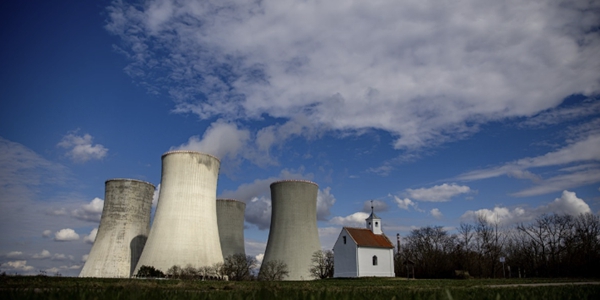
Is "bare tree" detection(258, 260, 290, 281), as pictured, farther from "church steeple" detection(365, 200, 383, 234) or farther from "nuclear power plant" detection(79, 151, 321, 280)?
"church steeple" detection(365, 200, 383, 234)

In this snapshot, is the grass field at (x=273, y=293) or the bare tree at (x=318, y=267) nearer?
the grass field at (x=273, y=293)

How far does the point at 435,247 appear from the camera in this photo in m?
48.9

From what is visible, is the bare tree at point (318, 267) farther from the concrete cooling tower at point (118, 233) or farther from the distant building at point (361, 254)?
the concrete cooling tower at point (118, 233)

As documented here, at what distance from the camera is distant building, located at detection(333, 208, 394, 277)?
108 ft

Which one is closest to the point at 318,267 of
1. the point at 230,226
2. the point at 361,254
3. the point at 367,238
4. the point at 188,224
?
the point at 361,254

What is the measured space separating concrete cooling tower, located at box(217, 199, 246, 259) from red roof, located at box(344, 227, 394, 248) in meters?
10.8

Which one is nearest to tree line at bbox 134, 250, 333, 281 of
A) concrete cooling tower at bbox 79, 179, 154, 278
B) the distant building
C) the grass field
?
the distant building

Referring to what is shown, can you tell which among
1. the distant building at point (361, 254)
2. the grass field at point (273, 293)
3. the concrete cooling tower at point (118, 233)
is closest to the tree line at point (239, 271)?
the distant building at point (361, 254)

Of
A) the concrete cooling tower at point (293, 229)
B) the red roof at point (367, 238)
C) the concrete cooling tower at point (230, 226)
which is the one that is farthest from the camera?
the concrete cooling tower at point (230, 226)

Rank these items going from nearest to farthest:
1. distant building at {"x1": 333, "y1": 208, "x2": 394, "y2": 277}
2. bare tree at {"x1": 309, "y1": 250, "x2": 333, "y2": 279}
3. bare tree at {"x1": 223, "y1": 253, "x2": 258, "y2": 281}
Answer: bare tree at {"x1": 223, "y1": 253, "x2": 258, "y2": 281} → bare tree at {"x1": 309, "y1": 250, "x2": 333, "y2": 279} → distant building at {"x1": 333, "y1": 208, "x2": 394, "y2": 277}

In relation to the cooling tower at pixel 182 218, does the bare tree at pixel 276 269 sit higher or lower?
lower

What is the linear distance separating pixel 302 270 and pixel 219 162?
1047 cm

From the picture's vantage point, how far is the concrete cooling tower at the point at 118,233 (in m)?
30.6

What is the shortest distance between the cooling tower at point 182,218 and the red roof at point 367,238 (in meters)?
12.3
